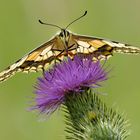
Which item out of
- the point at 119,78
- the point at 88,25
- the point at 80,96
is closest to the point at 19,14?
the point at 88,25

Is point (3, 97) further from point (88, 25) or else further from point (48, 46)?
point (48, 46)

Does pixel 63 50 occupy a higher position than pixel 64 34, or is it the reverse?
pixel 64 34

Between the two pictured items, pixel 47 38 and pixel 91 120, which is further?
pixel 47 38

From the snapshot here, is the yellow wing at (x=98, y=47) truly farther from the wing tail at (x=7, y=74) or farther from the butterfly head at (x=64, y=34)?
the wing tail at (x=7, y=74)

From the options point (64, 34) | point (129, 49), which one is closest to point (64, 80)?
point (64, 34)

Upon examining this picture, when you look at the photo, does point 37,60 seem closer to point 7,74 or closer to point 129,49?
point 7,74

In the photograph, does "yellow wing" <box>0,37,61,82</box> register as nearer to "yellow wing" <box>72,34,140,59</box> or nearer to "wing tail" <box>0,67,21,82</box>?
"wing tail" <box>0,67,21,82</box>
